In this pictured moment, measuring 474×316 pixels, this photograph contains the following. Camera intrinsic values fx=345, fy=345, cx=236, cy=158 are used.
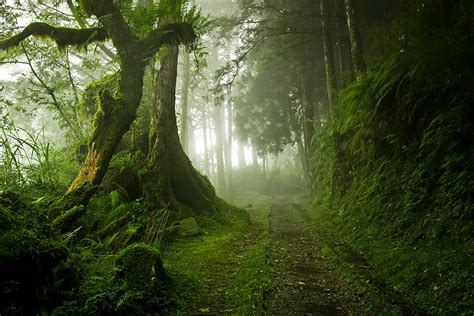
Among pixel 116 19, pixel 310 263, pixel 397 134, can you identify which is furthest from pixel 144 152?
pixel 397 134

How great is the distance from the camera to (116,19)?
7.25 m

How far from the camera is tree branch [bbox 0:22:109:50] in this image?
742 centimetres

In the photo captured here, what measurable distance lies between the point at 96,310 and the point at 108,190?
5.38m

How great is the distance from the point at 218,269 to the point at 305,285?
163cm

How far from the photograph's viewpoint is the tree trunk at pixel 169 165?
31.4 feet

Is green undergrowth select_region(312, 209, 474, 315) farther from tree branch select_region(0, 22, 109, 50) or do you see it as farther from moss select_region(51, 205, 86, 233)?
tree branch select_region(0, 22, 109, 50)

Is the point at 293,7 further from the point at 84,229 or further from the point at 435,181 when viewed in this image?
the point at 84,229

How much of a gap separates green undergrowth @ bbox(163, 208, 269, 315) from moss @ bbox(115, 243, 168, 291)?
1.58ft

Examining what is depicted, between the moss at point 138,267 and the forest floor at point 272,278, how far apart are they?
0.48 metres

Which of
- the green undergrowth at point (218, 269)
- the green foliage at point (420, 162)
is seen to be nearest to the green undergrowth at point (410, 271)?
the green foliage at point (420, 162)

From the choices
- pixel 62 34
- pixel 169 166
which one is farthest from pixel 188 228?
pixel 62 34

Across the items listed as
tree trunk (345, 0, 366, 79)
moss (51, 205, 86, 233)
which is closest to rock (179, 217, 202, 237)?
moss (51, 205, 86, 233)

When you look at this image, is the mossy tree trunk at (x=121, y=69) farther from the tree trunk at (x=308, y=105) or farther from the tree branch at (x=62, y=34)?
the tree trunk at (x=308, y=105)

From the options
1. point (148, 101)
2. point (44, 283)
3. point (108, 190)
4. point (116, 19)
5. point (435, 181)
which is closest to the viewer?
point (44, 283)
